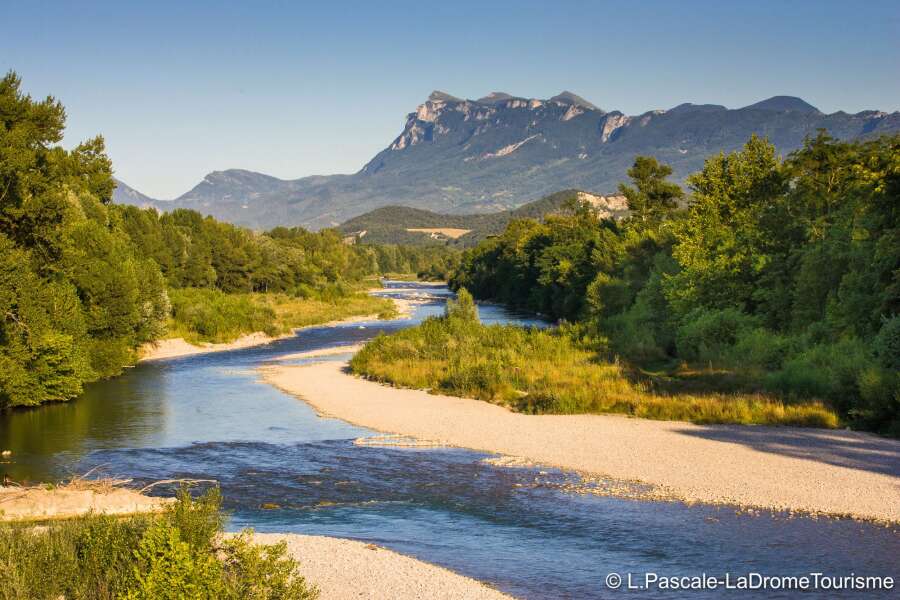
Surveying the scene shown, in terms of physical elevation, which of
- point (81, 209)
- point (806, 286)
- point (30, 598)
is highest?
point (81, 209)

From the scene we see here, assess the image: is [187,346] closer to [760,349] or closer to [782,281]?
[760,349]

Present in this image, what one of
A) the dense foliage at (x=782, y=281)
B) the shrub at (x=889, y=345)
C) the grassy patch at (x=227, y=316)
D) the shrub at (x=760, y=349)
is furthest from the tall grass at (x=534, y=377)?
the grassy patch at (x=227, y=316)

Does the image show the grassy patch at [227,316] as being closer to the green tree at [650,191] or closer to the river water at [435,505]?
the river water at [435,505]

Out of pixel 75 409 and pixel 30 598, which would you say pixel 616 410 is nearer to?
pixel 75 409

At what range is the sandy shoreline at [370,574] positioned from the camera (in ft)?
53.7

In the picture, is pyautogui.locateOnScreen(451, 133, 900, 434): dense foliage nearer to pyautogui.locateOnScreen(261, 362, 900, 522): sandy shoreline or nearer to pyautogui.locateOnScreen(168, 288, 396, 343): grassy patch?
pyautogui.locateOnScreen(261, 362, 900, 522): sandy shoreline

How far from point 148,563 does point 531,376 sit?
3333 cm

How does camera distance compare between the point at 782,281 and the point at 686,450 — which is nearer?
the point at 686,450

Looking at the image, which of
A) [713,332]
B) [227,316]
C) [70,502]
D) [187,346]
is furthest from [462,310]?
[70,502]

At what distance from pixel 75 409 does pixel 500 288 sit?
10840cm

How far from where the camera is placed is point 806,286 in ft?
156

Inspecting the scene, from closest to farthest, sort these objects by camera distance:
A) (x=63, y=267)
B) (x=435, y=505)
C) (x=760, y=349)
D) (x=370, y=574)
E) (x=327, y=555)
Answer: (x=370, y=574) < (x=327, y=555) < (x=435, y=505) < (x=760, y=349) < (x=63, y=267)

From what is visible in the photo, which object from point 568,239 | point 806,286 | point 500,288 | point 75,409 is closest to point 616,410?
point 806,286

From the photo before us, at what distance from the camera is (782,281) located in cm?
5225
